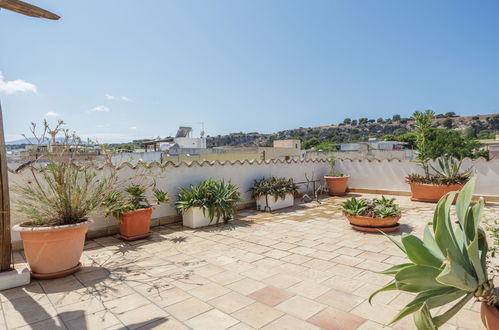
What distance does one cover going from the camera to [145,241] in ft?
16.1

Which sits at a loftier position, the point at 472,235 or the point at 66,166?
the point at 66,166

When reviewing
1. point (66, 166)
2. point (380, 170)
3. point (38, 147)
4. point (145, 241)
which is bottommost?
point (145, 241)

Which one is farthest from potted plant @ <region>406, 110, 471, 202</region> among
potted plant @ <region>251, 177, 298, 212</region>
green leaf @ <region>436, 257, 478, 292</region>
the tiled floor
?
green leaf @ <region>436, 257, 478, 292</region>

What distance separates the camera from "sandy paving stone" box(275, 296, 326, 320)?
8.23 feet

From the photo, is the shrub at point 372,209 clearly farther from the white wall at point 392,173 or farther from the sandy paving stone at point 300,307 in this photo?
the white wall at point 392,173

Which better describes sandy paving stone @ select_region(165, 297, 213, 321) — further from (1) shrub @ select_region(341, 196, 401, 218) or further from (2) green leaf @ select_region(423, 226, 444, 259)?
(1) shrub @ select_region(341, 196, 401, 218)

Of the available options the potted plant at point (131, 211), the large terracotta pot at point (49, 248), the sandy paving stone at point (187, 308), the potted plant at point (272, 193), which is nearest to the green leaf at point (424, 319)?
the sandy paving stone at point (187, 308)

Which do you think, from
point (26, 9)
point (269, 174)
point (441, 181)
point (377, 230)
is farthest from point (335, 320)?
point (441, 181)

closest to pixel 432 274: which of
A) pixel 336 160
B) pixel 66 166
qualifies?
pixel 66 166

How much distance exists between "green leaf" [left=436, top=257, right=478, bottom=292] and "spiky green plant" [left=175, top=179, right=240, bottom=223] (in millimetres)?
4701

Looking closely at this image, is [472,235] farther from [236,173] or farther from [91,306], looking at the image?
[236,173]

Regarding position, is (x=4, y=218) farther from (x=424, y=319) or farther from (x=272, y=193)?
(x=272, y=193)

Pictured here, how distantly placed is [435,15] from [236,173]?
264 inches

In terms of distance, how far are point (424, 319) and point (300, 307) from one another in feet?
4.55
